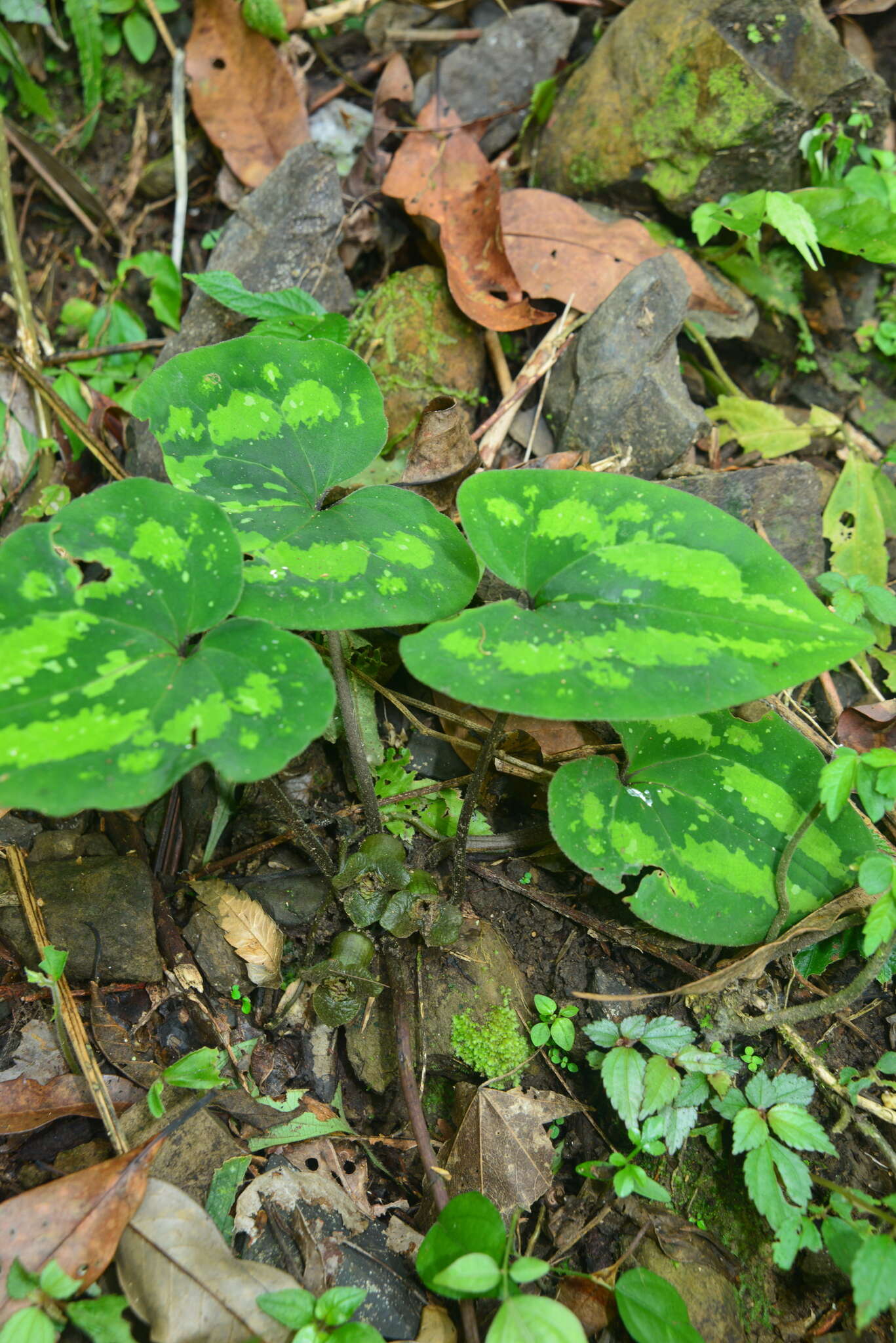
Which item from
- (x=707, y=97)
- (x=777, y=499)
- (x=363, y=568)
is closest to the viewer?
(x=363, y=568)

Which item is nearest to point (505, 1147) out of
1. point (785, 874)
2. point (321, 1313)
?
point (321, 1313)

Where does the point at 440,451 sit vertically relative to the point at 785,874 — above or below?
above

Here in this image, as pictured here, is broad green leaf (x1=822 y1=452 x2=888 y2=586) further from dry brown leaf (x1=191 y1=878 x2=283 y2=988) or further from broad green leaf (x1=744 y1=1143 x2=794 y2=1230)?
dry brown leaf (x1=191 y1=878 x2=283 y2=988)

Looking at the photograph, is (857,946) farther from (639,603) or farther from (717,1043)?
(639,603)

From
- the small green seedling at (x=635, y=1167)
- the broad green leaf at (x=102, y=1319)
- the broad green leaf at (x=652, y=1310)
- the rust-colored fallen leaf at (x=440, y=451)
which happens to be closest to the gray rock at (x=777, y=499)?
the rust-colored fallen leaf at (x=440, y=451)

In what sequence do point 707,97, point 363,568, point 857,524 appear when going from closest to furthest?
point 363,568 < point 857,524 < point 707,97

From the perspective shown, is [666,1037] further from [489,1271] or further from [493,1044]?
[489,1271]

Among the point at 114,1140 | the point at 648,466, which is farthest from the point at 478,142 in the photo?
the point at 114,1140
